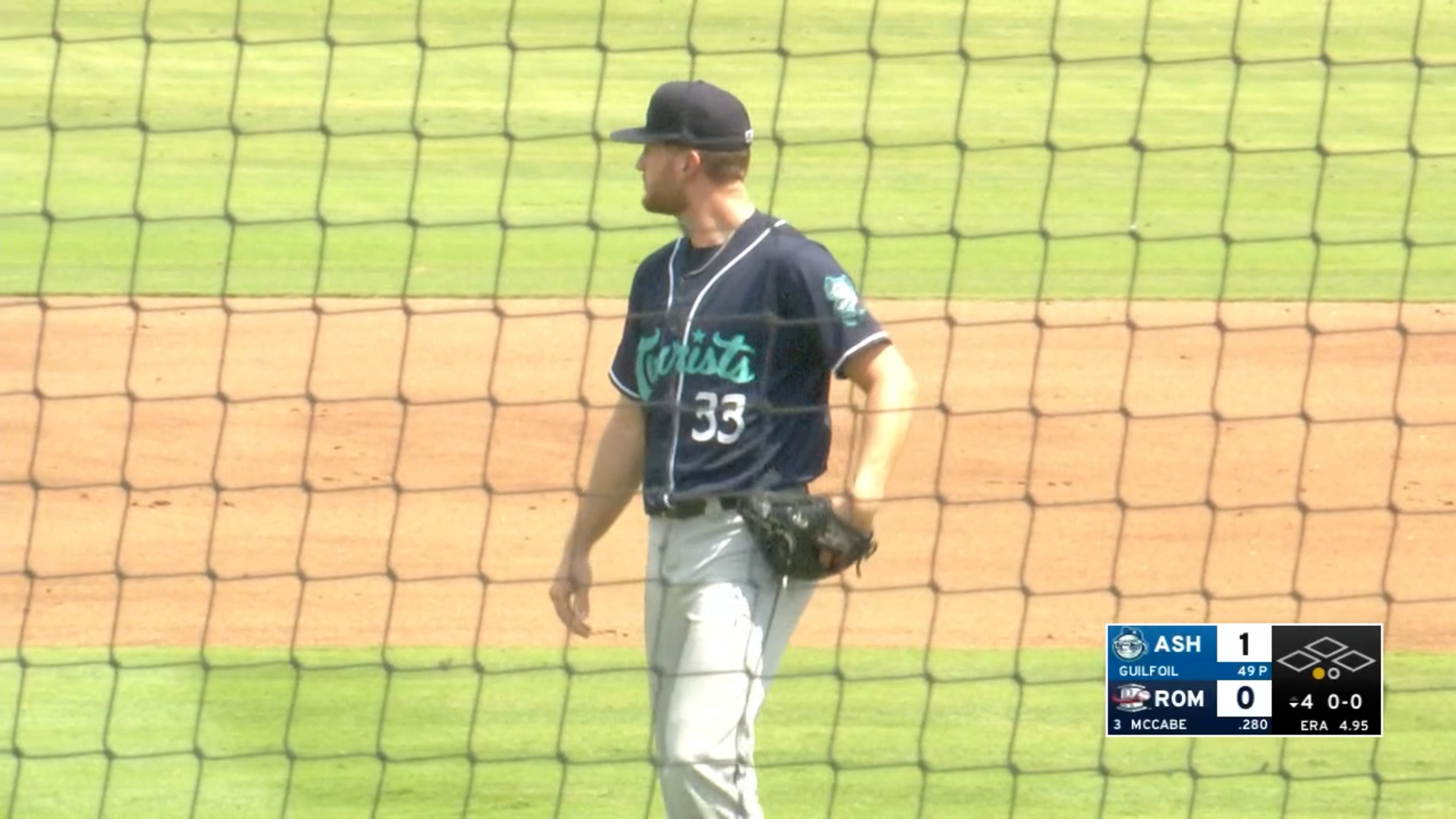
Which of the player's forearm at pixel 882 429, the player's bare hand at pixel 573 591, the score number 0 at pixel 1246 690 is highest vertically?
the player's forearm at pixel 882 429

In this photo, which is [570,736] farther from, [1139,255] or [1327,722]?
[1139,255]

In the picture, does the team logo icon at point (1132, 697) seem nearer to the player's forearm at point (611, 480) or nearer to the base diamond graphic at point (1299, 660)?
the base diamond graphic at point (1299, 660)

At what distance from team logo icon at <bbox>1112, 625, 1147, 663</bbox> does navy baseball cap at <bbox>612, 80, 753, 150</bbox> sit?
2335 mm

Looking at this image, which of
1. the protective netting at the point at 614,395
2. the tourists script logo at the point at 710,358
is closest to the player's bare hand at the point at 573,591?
the tourists script logo at the point at 710,358

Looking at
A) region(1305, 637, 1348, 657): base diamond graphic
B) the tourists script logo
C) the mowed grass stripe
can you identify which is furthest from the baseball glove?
the mowed grass stripe

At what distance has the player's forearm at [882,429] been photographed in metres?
4.56

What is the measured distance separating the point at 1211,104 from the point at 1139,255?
17.2 feet

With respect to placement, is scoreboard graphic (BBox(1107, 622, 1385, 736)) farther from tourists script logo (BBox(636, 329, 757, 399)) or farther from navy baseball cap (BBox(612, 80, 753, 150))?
navy baseball cap (BBox(612, 80, 753, 150))

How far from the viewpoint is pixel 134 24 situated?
18.1 m

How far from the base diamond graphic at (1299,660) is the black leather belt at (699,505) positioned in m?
1.88

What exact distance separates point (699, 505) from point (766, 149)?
42.2 ft

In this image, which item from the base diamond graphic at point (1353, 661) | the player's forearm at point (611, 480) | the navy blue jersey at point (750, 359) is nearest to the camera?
the navy blue jersey at point (750, 359)

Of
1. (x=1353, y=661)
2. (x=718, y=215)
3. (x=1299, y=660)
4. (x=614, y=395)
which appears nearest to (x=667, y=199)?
(x=718, y=215)

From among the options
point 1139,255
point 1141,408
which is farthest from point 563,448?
point 1139,255
